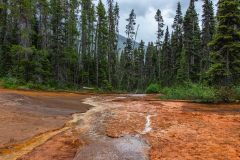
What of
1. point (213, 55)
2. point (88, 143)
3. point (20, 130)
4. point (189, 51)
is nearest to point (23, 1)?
point (213, 55)

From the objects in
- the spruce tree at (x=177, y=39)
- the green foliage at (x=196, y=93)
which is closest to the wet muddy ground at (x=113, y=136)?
the green foliage at (x=196, y=93)

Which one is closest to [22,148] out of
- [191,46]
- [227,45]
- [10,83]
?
[10,83]

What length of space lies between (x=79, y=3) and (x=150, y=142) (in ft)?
173

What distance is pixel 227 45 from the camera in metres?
24.7

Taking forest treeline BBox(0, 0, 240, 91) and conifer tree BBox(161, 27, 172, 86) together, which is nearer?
forest treeline BBox(0, 0, 240, 91)

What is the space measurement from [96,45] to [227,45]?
35.7 meters

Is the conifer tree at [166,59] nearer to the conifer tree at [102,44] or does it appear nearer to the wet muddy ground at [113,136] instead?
the conifer tree at [102,44]

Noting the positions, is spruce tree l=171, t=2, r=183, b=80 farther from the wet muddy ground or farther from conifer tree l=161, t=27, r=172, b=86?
the wet muddy ground

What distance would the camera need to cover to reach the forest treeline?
25.5 meters

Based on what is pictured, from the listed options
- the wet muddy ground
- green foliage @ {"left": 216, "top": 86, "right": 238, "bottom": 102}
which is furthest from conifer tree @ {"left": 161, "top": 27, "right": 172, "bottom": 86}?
the wet muddy ground

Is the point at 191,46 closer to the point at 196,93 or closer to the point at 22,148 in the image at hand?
the point at 196,93

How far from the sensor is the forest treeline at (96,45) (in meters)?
25.5

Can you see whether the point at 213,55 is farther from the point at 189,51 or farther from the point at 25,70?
the point at 189,51

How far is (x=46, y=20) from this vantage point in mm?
50031
